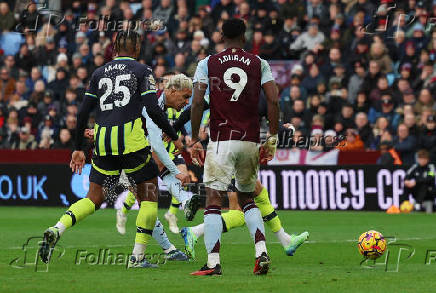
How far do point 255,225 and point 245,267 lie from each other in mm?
792

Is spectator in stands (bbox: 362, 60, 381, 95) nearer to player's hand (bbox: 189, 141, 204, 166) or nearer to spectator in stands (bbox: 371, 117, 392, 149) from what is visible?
spectator in stands (bbox: 371, 117, 392, 149)

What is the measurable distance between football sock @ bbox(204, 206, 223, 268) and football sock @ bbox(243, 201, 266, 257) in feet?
1.30

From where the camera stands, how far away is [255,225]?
1018cm

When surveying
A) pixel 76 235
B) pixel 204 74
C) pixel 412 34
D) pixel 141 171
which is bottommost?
pixel 76 235

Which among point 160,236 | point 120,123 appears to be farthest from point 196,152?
point 160,236

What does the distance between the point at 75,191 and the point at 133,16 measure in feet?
19.8

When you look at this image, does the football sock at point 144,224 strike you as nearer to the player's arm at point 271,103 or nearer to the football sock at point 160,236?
the football sock at point 160,236

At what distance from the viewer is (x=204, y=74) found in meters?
9.94

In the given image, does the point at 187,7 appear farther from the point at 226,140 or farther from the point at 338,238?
the point at 226,140

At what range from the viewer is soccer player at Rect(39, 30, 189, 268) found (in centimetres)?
Result: 1044

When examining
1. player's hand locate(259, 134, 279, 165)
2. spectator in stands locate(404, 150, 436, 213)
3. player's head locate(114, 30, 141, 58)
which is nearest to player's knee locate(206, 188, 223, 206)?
player's hand locate(259, 134, 279, 165)

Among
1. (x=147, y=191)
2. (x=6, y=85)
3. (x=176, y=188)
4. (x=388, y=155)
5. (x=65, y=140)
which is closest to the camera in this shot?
(x=147, y=191)

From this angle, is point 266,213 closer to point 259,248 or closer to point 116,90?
point 259,248

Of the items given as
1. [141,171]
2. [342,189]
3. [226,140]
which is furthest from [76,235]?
[342,189]
